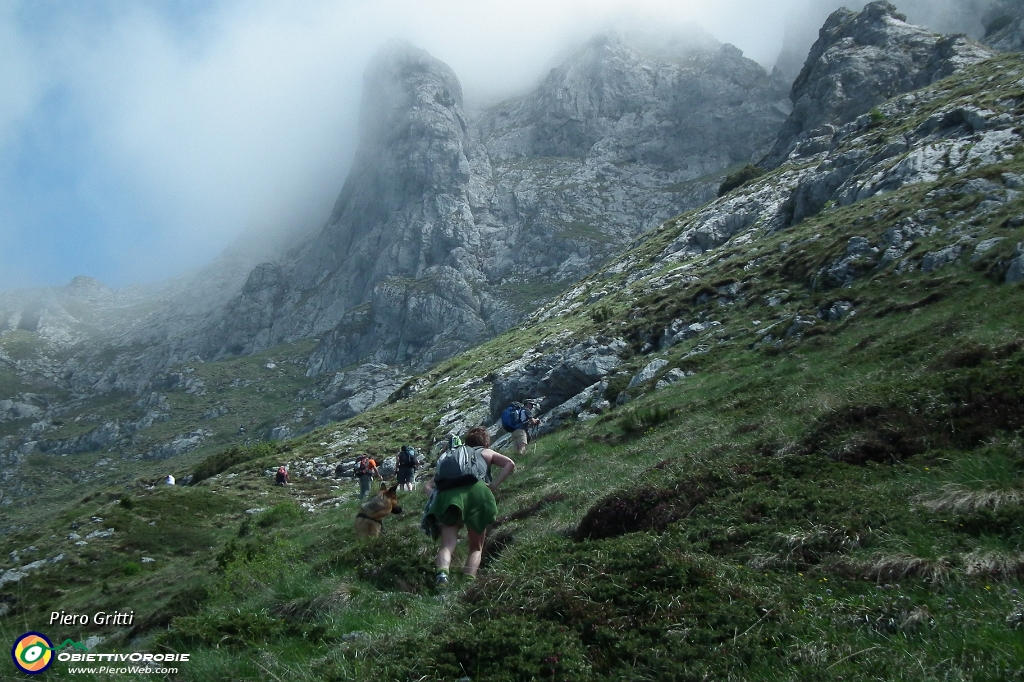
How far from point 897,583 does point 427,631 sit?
14.5 ft

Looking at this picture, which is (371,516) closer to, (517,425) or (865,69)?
(517,425)

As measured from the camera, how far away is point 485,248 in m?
187

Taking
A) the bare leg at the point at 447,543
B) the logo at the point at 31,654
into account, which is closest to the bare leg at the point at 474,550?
the bare leg at the point at 447,543

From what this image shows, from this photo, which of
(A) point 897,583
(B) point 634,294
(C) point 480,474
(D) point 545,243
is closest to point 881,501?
(A) point 897,583

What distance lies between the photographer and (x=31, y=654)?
657cm

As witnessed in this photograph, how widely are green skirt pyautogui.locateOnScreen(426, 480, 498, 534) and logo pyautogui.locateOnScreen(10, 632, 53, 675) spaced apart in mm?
4782

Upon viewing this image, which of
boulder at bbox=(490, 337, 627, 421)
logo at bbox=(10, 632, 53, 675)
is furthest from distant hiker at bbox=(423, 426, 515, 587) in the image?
boulder at bbox=(490, 337, 627, 421)

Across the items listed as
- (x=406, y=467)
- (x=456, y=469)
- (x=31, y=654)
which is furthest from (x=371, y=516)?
(x=406, y=467)

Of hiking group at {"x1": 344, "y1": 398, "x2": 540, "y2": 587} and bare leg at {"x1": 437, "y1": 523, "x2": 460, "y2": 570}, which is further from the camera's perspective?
hiking group at {"x1": 344, "y1": 398, "x2": 540, "y2": 587}

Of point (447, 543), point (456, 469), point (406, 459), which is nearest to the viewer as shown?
point (447, 543)

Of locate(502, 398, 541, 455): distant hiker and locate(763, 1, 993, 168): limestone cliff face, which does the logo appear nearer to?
locate(502, 398, 541, 455): distant hiker

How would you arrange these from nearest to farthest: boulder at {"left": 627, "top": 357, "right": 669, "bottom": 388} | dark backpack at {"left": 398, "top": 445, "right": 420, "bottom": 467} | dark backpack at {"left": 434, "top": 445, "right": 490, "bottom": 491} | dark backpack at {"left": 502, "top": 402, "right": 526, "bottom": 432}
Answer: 1. dark backpack at {"left": 434, "top": 445, "right": 490, "bottom": 491}
2. dark backpack at {"left": 502, "top": 402, "right": 526, "bottom": 432}
3. dark backpack at {"left": 398, "top": 445, "right": 420, "bottom": 467}
4. boulder at {"left": 627, "top": 357, "right": 669, "bottom": 388}

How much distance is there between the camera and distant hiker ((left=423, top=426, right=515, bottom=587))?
934 cm

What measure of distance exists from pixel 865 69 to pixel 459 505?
12993 cm
